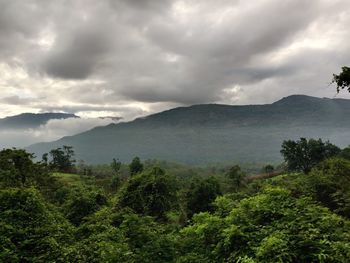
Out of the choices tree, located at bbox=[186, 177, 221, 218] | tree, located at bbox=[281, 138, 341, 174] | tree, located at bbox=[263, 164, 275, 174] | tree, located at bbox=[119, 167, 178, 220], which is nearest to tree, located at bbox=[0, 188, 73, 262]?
tree, located at bbox=[119, 167, 178, 220]

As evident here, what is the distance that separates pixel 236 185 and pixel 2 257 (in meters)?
84.8

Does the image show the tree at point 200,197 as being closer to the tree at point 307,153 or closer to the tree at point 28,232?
the tree at point 28,232

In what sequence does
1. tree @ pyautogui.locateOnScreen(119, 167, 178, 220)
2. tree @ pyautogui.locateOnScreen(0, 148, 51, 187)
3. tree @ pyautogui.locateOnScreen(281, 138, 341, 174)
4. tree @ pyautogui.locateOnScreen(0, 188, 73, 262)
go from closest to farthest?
1. tree @ pyautogui.locateOnScreen(0, 188, 73, 262)
2. tree @ pyautogui.locateOnScreen(119, 167, 178, 220)
3. tree @ pyautogui.locateOnScreen(0, 148, 51, 187)
4. tree @ pyautogui.locateOnScreen(281, 138, 341, 174)

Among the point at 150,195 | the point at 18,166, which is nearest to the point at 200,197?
the point at 150,195

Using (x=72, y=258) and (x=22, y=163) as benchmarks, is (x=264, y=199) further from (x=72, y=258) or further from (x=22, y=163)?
(x=22, y=163)

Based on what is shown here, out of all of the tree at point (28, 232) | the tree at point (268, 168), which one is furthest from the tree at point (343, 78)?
the tree at point (268, 168)

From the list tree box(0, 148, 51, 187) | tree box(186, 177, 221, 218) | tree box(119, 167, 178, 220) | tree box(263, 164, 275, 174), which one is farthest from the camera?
tree box(263, 164, 275, 174)

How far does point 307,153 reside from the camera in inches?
4596

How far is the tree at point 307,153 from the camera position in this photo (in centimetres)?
11500

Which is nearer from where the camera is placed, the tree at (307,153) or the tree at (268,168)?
the tree at (307,153)

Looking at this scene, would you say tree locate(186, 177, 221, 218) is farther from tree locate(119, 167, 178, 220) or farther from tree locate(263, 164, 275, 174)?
tree locate(263, 164, 275, 174)

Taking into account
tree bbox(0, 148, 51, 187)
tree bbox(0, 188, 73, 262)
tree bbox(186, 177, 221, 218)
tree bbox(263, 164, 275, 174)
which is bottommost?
tree bbox(263, 164, 275, 174)

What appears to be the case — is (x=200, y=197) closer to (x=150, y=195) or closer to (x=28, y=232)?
(x=150, y=195)

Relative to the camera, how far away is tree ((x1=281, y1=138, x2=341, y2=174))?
11500cm
